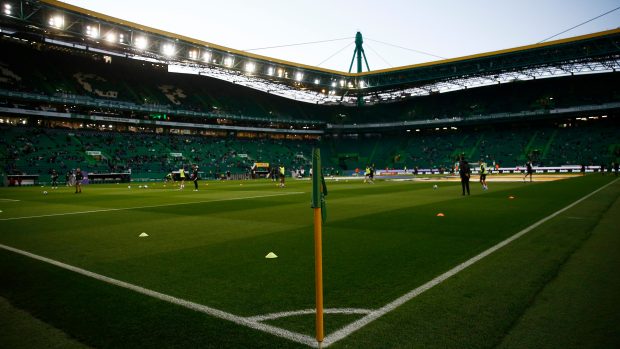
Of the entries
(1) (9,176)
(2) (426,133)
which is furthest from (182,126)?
(2) (426,133)

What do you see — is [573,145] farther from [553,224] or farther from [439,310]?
[439,310]

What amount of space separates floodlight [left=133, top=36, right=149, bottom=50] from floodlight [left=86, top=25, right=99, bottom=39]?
3.98m

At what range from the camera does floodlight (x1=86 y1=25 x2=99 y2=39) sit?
39.3m

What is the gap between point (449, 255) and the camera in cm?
699

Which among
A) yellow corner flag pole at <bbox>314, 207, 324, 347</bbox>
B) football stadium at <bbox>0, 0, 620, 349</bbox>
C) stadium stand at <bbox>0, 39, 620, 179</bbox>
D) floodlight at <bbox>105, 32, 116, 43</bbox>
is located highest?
floodlight at <bbox>105, 32, 116, 43</bbox>

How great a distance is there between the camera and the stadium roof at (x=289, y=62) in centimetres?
3816

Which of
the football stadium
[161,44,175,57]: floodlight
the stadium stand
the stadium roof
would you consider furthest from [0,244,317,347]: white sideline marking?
the stadium stand

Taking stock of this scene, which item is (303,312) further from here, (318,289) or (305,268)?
(305,268)

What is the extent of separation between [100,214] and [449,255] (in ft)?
44.8

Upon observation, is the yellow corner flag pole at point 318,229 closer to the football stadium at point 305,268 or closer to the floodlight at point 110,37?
the football stadium at point 305,268

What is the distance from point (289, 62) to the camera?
58.6 metres

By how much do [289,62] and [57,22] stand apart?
102 feet

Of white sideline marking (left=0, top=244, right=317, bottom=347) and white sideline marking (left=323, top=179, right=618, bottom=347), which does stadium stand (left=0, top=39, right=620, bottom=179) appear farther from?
white sideline marking (left=323, top=179, right=618, bottom=347)

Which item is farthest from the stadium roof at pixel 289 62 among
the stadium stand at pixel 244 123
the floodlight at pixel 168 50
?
the stadium stand at pixel 244 123
